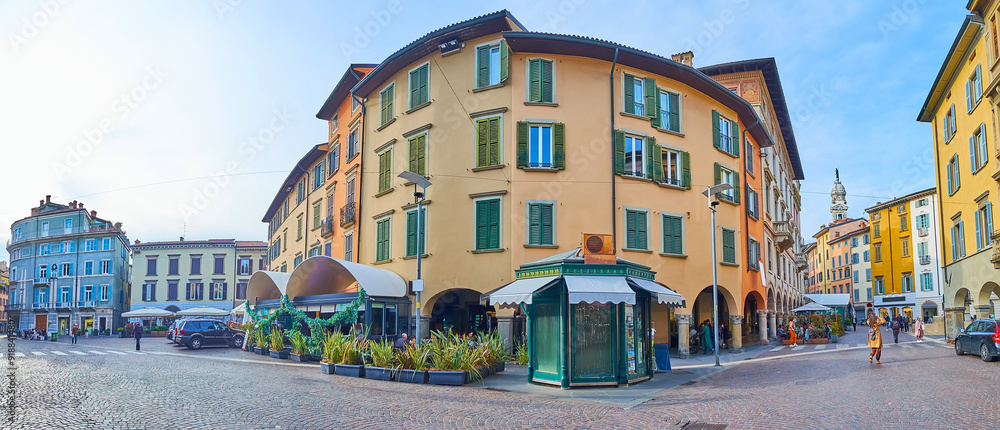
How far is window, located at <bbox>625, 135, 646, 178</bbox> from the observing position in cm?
2566

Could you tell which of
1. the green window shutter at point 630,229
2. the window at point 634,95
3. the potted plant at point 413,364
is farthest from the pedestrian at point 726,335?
the potted plant at point 413,364

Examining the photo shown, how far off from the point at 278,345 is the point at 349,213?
803 centimetres

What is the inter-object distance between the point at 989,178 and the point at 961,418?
20129 millimetres

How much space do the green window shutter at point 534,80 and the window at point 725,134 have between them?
8.75 meters

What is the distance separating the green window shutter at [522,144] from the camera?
24.4 m

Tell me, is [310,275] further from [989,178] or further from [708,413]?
[989,178]

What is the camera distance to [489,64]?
25344 mm

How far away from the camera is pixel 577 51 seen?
25.1 metres

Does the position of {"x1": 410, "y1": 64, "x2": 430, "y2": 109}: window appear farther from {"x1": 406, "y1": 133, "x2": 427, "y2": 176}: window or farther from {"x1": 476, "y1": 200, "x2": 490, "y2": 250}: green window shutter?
{"x1": 476, "y1": 200, "x2": 490, "y2": 250}: green window shutter

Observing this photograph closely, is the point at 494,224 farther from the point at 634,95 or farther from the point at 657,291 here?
the point at 657,291

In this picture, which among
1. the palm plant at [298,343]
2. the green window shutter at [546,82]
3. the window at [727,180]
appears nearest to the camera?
the palm plant at [298,343]

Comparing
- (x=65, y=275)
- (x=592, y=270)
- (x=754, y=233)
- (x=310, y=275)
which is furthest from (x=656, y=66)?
(x=65, y=275)

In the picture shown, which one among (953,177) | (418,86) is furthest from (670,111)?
(953,177)

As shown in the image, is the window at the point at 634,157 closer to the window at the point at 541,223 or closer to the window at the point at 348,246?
the window at the point at 541,223
